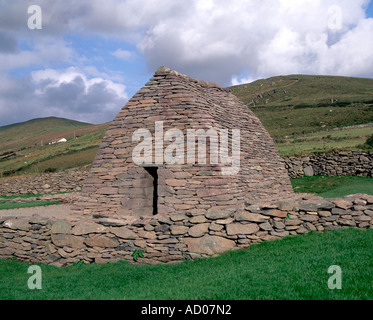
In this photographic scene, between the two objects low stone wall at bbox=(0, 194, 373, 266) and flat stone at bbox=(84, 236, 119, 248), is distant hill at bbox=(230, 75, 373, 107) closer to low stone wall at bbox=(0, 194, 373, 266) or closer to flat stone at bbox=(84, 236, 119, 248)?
low stone wall at bbox=(0, 194, 373, 266)

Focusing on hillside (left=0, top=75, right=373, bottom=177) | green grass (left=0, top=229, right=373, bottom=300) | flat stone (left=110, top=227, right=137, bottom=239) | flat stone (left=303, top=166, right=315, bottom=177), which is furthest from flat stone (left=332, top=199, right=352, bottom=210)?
hillside (left=0, top=75, right=373, bottom=177)

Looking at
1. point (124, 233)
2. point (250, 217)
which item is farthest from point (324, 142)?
point (124, 233)

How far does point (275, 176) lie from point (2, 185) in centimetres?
1996

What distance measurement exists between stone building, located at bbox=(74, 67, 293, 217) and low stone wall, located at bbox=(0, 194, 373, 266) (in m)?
1.10

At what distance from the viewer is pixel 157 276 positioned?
5.76m

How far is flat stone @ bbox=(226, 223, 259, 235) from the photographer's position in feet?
22.0

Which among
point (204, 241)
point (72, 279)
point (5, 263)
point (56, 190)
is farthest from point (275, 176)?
point (56, 190)

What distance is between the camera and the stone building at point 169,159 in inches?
330

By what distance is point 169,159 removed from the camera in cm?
859

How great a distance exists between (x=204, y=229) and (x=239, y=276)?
2078 mm

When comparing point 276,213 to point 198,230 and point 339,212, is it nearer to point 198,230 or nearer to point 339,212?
point 339,212

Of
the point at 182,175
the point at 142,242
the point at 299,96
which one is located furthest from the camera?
the point at 299,96
